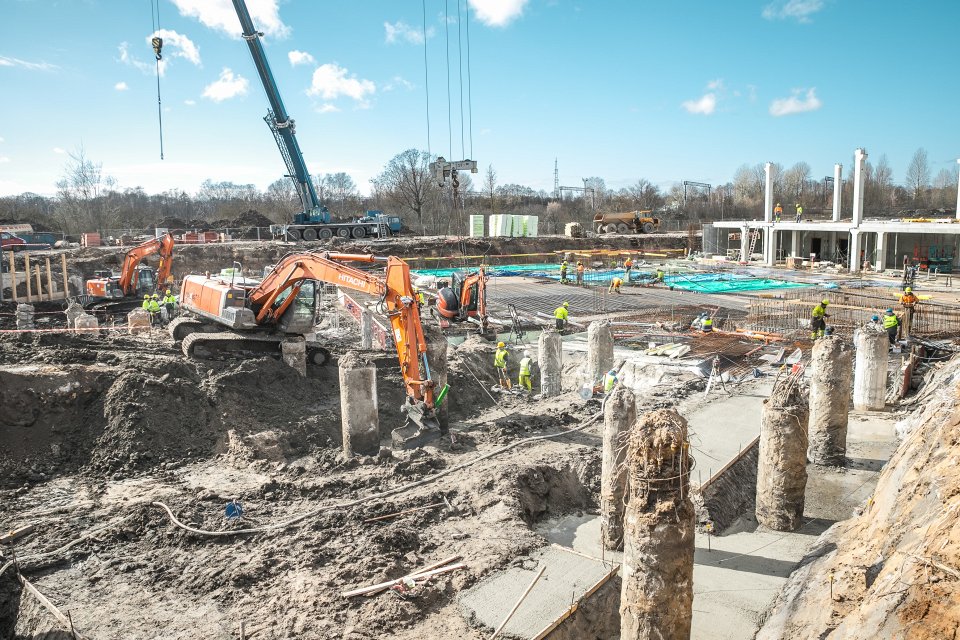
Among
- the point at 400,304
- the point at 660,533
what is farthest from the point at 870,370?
the point at 660,533

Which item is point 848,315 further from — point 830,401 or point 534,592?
point 534,592

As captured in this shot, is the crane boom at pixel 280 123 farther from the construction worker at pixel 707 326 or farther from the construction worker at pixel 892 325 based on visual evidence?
the construction worker at pixel 892 325

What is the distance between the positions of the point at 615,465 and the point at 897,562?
3248mm

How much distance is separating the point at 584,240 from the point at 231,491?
39.9 m

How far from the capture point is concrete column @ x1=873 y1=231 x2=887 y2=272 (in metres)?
34.3

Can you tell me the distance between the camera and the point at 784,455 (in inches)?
335

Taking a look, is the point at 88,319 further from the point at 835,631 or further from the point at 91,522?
the point at 835,631

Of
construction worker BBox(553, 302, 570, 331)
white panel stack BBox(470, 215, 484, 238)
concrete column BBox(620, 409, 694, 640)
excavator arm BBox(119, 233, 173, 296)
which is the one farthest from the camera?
white panel stack BBox(470, 215, 484, 238)

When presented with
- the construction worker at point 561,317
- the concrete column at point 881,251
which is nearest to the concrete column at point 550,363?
the construction worker at point 561,317

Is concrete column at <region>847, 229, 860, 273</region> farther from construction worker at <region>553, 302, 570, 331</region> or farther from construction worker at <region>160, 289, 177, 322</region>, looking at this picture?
construction worker at <region>160, 289, 177, 322</region>

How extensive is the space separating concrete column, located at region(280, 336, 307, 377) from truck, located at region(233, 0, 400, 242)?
21183 millimetres

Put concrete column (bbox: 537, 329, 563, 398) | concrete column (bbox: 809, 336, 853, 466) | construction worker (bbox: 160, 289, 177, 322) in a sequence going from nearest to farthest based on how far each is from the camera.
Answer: concrete column (bbox: 809, 336, 853, 466) < concrete column (bbox: 537, 329, 563, 398) < construction worker (bbox: 160, 289, 177, 322)

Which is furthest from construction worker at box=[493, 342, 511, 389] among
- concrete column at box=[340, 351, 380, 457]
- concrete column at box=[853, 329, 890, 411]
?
concrete column at box=[853, 329, 890, 411]

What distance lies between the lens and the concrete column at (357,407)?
35.9 feet
